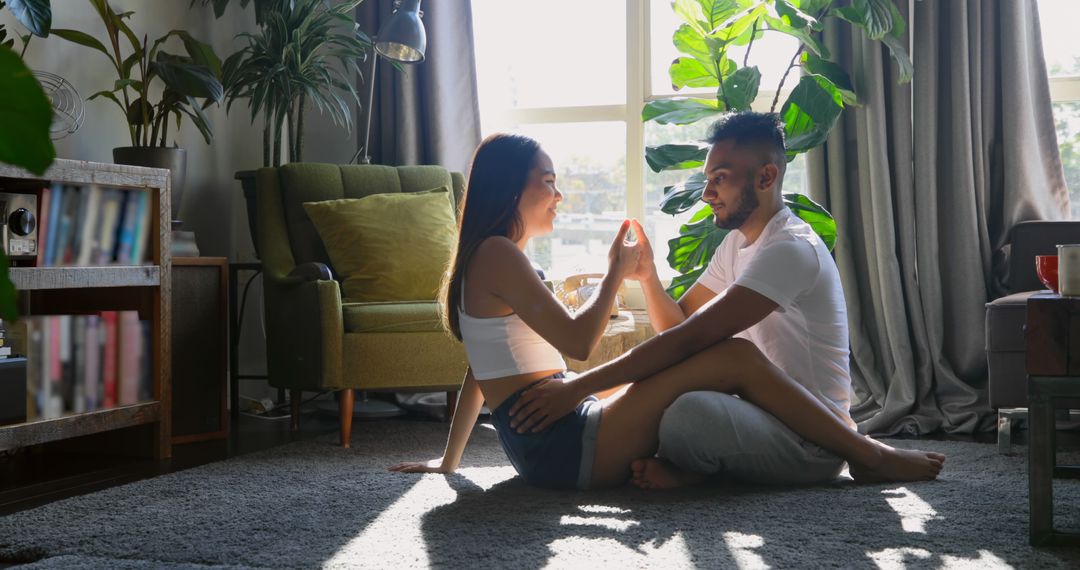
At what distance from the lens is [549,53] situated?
4.22m

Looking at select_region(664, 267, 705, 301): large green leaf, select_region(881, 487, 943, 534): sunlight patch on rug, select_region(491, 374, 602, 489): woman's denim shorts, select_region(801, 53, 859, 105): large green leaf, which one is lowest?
select_region(881, 487, 943, 534): sunlight patch on rug

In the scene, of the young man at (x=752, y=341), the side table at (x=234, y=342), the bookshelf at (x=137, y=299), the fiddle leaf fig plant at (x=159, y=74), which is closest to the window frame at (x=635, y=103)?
the side table at (x=234, y=342)

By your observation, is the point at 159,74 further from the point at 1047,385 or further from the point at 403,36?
the point at 1047,385

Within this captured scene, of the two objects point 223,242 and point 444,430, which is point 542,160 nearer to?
point 444,430

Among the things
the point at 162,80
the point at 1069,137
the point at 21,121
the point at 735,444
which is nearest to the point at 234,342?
the point at 162,80

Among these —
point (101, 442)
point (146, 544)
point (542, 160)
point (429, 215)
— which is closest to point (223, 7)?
point (429, 215)

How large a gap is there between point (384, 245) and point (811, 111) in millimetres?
1457

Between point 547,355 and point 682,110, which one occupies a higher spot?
point 682,110

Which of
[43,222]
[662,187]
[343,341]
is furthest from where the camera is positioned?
[662,187]

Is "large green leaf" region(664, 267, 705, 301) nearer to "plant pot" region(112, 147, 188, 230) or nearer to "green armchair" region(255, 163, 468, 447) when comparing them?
"green armchair" region(255, 163, 468, 447)

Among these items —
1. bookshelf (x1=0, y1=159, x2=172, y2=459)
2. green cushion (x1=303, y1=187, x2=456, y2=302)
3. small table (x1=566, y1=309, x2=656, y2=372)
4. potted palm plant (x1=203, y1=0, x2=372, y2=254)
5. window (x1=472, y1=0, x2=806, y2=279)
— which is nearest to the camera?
bookshelf (x1=0, y1=159, x2=172, y2=459)

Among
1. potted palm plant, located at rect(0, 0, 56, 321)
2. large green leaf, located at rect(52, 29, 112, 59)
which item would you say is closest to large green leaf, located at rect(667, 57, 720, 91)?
large green leaf, located at rect(52, 29, 112, 59)

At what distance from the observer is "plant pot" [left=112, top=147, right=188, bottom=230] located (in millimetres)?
3143

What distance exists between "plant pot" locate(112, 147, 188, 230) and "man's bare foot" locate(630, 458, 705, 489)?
5.75 feet
